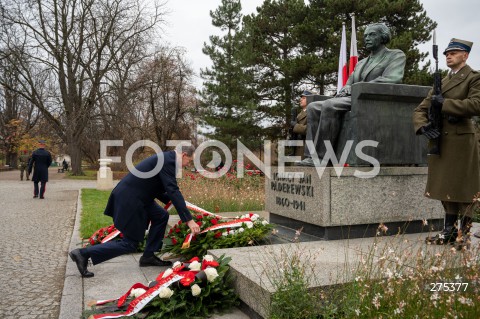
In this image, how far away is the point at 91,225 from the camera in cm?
838

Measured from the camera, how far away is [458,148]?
4570mm

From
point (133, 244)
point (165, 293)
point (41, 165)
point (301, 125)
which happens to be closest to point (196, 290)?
point (165, 293)

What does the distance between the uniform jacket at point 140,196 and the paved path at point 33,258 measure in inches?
39.3

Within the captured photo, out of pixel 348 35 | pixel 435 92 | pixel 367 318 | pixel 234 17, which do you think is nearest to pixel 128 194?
pixel 367 318

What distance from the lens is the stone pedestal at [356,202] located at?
16.7ft

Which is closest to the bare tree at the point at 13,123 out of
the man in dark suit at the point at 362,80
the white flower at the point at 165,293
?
the man in dark suit at the point at 362,80

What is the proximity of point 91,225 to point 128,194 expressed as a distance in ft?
13.0

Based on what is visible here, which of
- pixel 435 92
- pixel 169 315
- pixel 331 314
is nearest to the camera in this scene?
pixel 331 314

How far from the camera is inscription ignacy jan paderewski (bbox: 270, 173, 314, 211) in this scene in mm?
5379

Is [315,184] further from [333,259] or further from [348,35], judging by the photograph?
[348,35]

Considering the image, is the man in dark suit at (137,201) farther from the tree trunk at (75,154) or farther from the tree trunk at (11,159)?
the tree trunk at (11,159)

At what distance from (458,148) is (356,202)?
128 centimetres

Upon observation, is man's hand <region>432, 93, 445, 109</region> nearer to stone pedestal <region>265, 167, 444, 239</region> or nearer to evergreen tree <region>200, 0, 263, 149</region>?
stone pedestal <region>265, 167, 444, 239</region>

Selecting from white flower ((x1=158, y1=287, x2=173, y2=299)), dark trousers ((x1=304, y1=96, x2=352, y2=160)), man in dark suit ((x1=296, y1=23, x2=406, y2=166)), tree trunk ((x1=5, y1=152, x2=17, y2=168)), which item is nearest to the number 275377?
white flower ((x1=158, y1=287, x2=173, y2=299))
